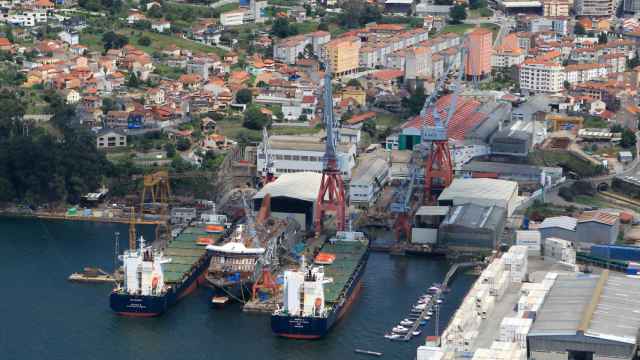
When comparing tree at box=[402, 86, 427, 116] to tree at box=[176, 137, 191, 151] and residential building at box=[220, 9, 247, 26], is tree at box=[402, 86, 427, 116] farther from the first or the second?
residential building at box=[220, 9, 247, 26]

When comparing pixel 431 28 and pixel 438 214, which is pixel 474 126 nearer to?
pixel 438 214

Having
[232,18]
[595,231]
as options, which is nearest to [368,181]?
[595,231]

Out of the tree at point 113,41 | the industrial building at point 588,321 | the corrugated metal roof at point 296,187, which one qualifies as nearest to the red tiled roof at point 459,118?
the corrugated metal roof at point 296,187

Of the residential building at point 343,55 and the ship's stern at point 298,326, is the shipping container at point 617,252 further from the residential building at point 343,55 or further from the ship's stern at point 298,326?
the residential building at point 343,55

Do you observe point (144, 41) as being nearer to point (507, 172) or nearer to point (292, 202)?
point (507, 172)

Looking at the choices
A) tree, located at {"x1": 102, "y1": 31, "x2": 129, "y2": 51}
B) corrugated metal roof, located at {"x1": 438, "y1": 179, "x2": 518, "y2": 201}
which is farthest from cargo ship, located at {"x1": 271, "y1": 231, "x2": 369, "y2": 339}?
tree, located at {"x1": 102, "y1": 31, "x2": 129, "y2": 51}

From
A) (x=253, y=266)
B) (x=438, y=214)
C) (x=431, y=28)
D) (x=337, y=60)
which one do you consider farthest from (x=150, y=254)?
(x=431, y=28)
